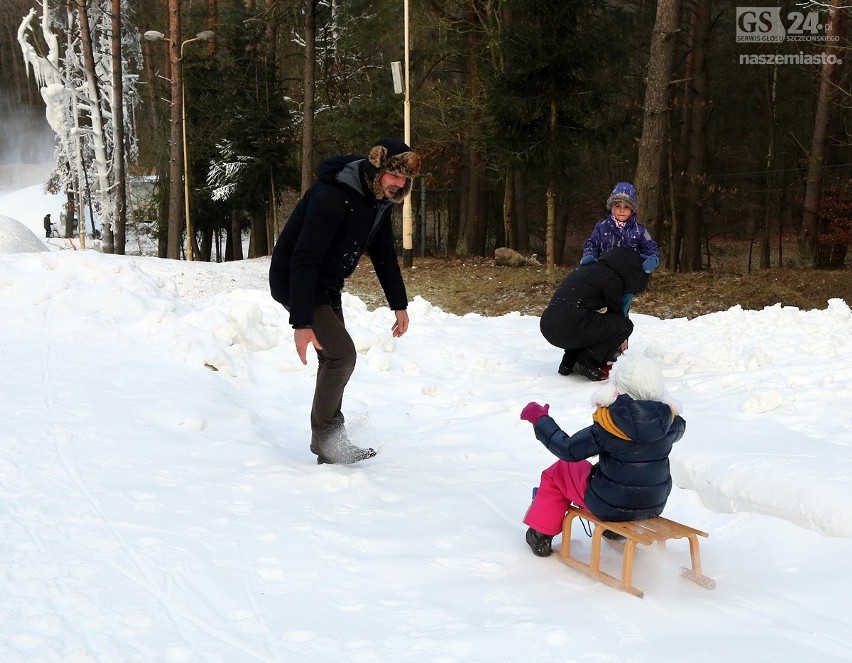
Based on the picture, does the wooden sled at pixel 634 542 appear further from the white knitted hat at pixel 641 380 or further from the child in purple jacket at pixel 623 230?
the child in purple jacket at pixel 623 230

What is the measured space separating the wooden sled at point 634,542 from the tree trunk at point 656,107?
10798mm

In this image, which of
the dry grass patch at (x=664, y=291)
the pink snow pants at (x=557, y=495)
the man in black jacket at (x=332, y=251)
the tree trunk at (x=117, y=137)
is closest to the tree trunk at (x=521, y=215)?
the dry grass patch at (x=664, y=291)

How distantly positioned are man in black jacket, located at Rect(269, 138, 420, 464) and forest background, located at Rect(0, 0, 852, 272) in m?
11.6

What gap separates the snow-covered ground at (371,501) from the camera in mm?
3078

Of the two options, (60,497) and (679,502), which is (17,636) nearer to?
(60,497)

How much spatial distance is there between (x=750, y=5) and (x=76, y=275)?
2249 centimetres

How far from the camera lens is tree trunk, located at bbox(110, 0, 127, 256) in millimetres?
23297

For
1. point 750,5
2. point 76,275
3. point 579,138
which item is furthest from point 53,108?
point 750,5

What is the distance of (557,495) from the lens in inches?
155

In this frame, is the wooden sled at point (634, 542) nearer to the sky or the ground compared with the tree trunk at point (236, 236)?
nearer to the sky

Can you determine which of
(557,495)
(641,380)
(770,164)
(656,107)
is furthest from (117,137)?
(641,380)

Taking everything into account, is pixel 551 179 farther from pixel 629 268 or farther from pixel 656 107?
pixel 629 268

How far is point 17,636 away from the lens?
9.30ft

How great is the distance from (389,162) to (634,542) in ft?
8.12
